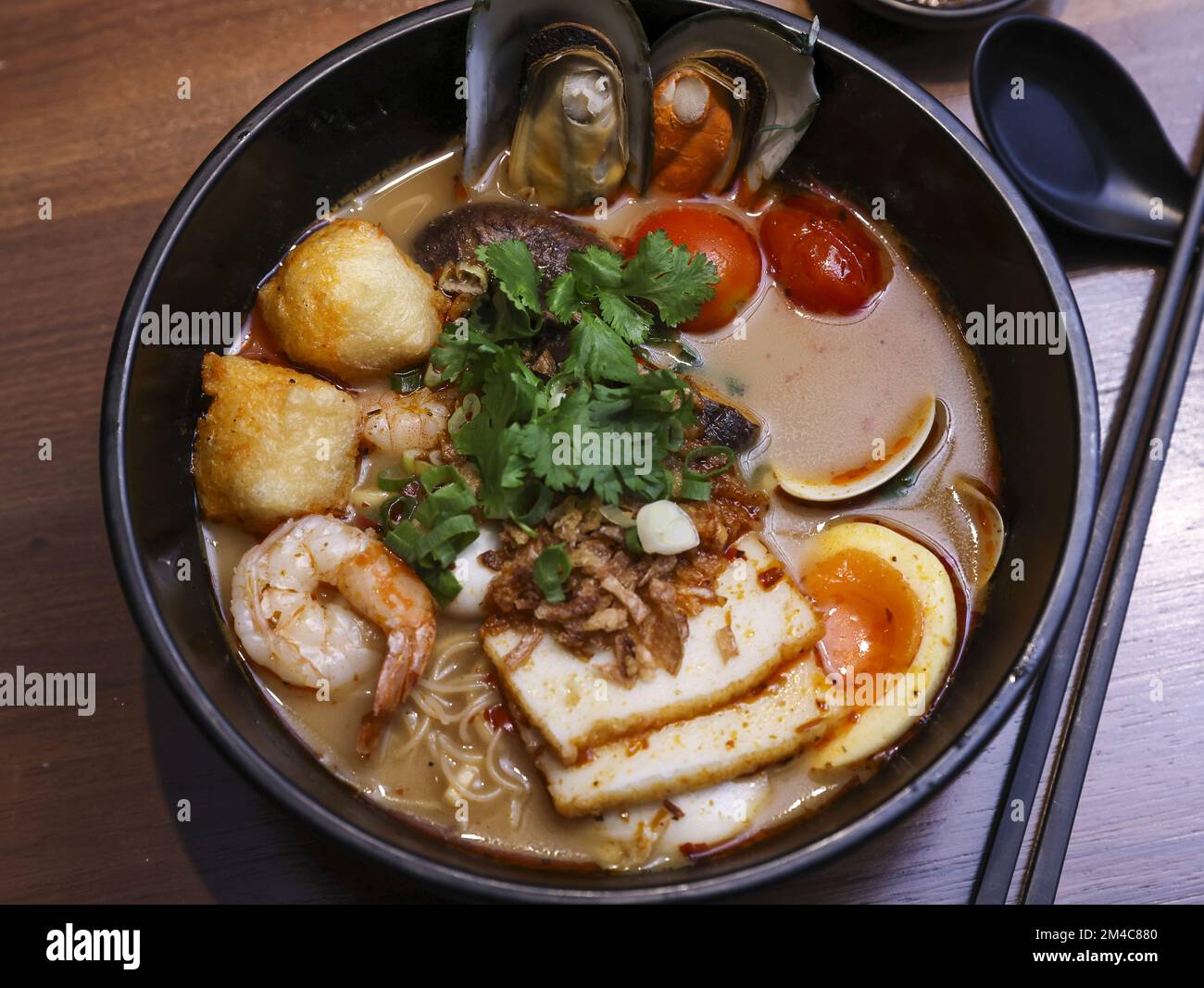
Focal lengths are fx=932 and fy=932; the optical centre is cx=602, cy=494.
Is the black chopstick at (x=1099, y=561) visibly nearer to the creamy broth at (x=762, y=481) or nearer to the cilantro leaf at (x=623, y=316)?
the creamy broth at (x=762, y=481)

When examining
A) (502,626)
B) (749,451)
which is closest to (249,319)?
(502,626)

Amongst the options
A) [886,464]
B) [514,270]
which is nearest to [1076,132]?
[886,464]

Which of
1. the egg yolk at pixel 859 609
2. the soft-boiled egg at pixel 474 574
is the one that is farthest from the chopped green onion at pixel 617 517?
the egg yolk at pixel 859 609

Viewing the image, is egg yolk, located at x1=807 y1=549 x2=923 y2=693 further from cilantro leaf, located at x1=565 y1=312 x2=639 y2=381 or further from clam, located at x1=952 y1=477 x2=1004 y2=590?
cilantro leaf, located at x1=565 y1=312 x2=639 y2=381

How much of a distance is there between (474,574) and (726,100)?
4.51 feet

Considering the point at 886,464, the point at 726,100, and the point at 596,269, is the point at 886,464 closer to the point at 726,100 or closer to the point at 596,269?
the point at 596,269

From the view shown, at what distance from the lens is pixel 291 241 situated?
97.2 inches

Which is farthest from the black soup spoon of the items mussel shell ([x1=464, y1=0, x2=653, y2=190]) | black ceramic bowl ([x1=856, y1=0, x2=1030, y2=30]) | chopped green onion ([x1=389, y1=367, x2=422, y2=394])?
chopped green onion ([x1=389, y1=367, x2=422, y2=394])

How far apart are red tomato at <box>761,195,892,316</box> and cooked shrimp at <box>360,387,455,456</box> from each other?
3.15 feet

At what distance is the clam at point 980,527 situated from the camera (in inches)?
89.1

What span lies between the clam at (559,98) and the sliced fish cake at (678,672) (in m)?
1.15

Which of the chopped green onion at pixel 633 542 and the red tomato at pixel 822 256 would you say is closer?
the chopped green onion at pixel 633 542

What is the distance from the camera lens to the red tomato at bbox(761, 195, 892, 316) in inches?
95.8
